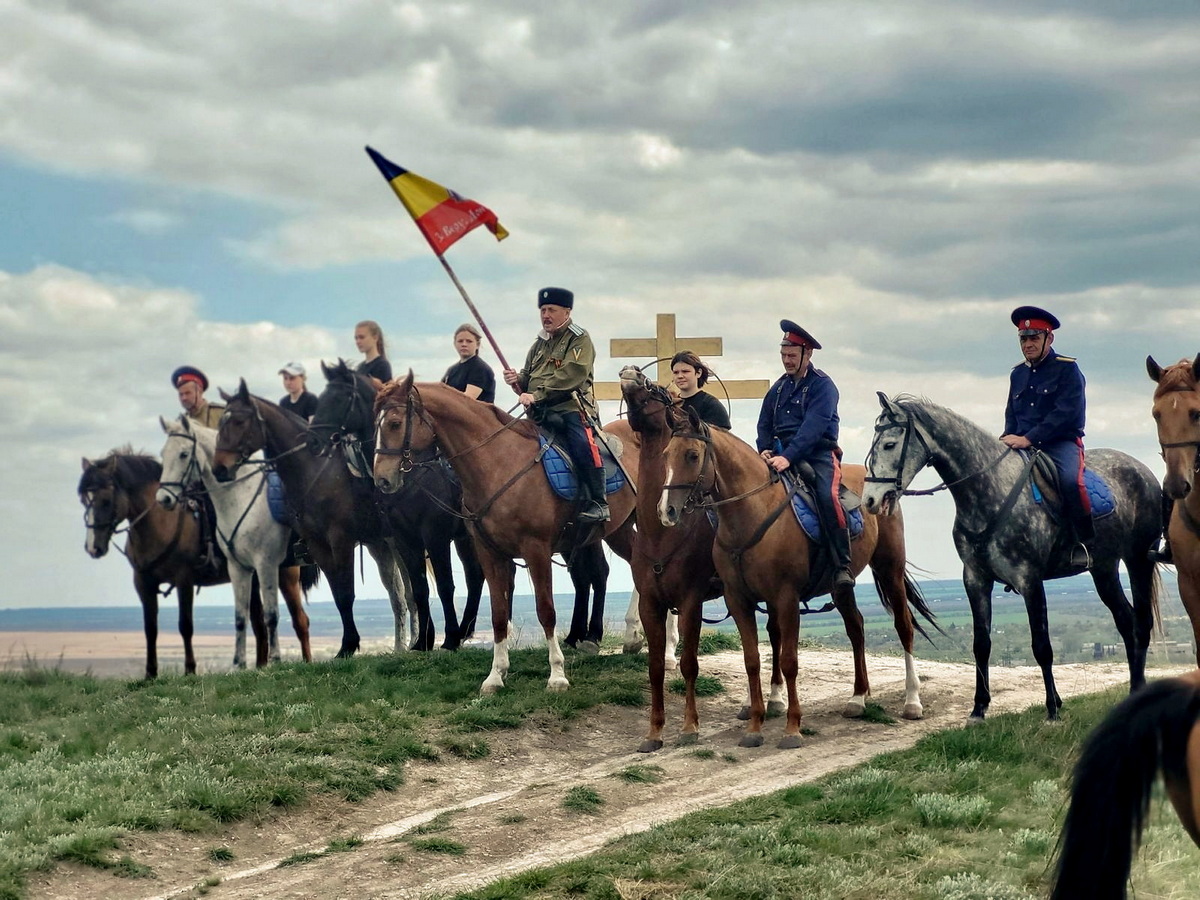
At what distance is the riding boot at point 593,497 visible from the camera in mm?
13805

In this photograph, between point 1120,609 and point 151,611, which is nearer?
point 1120,609

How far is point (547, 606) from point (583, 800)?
3.76 m

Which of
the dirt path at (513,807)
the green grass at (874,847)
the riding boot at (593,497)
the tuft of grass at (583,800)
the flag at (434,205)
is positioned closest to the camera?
the green grass at (874,847)

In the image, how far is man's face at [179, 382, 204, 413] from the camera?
17.3 meters

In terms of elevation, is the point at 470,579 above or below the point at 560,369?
below

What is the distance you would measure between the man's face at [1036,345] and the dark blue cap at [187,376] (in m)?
10.7

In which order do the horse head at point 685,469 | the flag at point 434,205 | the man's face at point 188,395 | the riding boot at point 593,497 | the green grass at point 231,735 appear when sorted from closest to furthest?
the green grass at point 231,735 < the horse head at point 685,469 < the riding boot at point 593,497 < the flag at point 434,205 < the man's face at point 188,395

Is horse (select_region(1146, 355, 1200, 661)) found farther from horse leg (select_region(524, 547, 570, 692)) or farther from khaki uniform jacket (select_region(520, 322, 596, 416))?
horse leg (select_region(524, 547, 570, 692))

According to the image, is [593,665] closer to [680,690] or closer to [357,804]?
[680,690]

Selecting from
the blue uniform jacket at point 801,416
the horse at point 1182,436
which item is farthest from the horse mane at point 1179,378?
the blue uniform jacket at point 801,416

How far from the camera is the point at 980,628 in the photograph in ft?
39.6

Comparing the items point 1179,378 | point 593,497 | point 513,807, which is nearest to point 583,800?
point 513,807

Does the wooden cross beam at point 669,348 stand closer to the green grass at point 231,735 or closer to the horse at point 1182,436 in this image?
the green grass at point 231,735

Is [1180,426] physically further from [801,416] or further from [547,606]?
[547,606]
